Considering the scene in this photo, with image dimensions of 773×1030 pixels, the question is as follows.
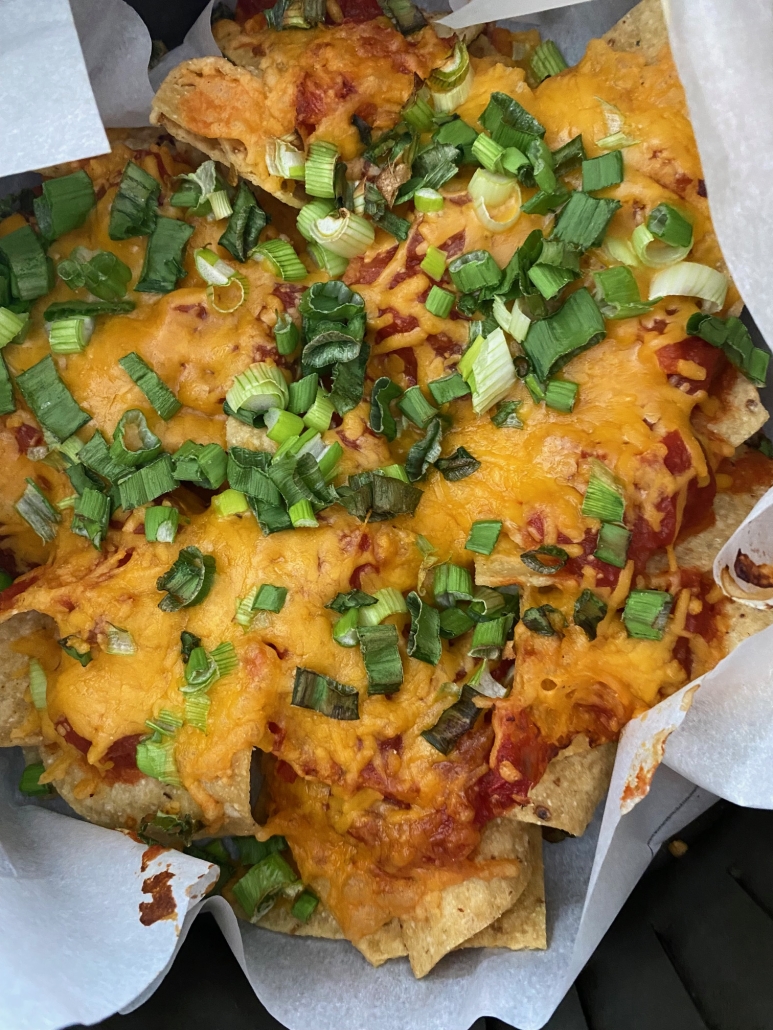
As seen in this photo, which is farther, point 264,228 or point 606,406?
point 264,228

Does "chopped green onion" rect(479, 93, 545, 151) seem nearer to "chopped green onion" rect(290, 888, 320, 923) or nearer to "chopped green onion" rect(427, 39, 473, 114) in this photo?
"chopped green onion" rect(427, 39, 473, 114)

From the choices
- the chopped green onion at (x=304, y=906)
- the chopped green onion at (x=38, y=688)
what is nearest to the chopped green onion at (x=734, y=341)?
the chopped green onion at (x=304, y=906)

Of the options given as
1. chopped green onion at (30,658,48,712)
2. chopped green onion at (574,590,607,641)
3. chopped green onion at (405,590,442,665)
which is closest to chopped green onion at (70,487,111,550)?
chopped green onion at (30,658,48,712)

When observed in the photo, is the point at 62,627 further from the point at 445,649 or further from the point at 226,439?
the point at 445,649

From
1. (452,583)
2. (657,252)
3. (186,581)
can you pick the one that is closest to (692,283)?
(657,252)

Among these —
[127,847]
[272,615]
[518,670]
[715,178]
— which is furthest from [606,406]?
[127,847]

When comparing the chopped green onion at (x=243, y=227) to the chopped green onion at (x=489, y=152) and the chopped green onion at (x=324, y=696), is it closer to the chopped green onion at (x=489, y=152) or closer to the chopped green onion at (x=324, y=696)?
the chopped green onion at (x=489, y=152)

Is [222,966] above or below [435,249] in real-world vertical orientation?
below
